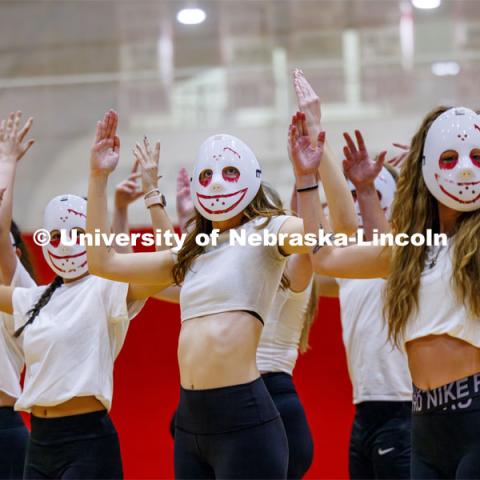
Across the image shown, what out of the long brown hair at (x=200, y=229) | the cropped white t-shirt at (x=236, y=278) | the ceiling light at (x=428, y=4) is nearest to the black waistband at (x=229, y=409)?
the cropped white t-shirt at (x=236, y=278)

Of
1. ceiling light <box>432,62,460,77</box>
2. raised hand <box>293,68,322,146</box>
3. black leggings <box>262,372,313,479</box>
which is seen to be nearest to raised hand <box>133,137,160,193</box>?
raised hand <box>293,68,322,146</box>

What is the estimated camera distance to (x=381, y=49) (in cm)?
746

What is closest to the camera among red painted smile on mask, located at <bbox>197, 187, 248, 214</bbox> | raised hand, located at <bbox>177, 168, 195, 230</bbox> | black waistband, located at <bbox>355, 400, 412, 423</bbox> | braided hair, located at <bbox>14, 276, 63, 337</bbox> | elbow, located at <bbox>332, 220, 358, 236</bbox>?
elbow, located at <bbox>332, 220, 358, 236</bbox>

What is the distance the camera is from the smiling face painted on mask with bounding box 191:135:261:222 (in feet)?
9.88

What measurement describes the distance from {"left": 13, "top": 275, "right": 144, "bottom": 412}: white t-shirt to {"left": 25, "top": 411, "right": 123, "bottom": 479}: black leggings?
0.09 m

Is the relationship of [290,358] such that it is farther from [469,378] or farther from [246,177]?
[469,378]

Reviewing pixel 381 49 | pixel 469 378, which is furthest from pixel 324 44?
pixel 469 378

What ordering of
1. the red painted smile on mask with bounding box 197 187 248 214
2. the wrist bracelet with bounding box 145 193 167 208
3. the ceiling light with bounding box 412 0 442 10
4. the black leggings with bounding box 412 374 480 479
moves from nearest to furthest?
the black leggings with bounding box 412 374 480 479, the red painted smile on mask with bounding box 197 187 248 214, the wrist bracelet with bounding box 145 193 167 208, the ceiling light with bounding box 412 0 442 10

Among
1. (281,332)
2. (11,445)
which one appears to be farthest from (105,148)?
(11,445)

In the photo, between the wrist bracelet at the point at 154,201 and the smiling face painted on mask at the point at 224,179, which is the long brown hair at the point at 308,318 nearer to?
the wrist bracelet at the point at 154,201

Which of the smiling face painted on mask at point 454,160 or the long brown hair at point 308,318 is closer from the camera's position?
the smiling face painted on mask at point 454,160

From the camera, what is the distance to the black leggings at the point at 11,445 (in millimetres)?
3836

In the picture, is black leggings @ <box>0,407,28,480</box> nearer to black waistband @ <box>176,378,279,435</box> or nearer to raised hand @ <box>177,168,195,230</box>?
raised hand @ <box>177,168,195,230</box>

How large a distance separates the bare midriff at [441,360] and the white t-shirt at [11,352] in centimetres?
190
